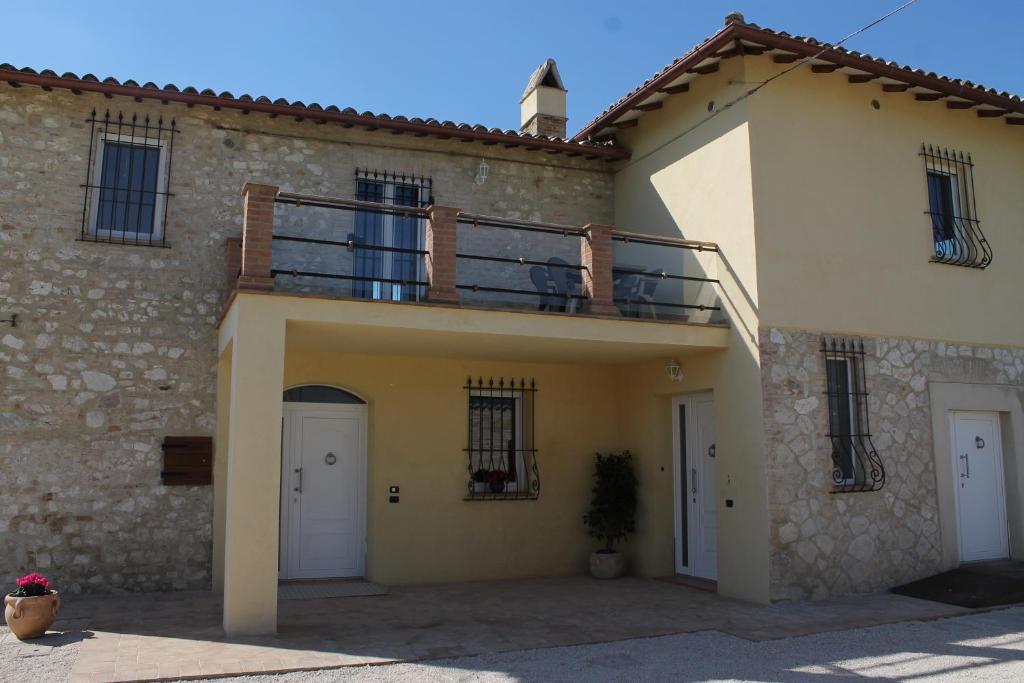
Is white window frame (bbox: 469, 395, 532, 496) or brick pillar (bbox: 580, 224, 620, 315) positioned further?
white window frame (bbox: 469, 395, 532, 496)

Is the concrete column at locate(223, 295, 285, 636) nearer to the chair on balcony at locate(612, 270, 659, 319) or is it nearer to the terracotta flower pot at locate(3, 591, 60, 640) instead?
the terracotta flower pot at locate(3, 591, 60, 640)

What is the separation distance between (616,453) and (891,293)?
3.83m

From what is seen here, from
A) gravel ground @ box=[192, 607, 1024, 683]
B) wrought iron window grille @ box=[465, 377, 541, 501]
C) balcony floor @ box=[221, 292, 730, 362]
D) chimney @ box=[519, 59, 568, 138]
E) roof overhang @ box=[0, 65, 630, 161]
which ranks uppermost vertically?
chimney @ box=[519, 59, 568, 138]

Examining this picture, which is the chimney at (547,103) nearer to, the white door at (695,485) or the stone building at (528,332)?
the stone building at (528,332)

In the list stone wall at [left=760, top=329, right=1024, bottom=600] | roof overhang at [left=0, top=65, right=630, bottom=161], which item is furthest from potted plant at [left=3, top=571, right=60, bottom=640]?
stone wall at [left=760, top=329, right=1024, bottom=600]

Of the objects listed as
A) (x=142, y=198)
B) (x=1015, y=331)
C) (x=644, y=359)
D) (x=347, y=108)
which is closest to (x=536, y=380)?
(x=644, y=359)

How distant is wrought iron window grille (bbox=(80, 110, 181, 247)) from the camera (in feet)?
29.4

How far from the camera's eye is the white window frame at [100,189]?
895cm

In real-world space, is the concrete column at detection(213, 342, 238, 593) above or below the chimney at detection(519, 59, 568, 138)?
below

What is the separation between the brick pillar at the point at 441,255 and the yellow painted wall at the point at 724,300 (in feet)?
10.3

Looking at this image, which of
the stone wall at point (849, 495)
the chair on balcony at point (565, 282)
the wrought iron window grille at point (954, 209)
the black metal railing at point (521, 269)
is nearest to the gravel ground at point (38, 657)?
the black metal railing at point (521, 269)

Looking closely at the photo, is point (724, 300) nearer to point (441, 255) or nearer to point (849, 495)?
point (849, 495)

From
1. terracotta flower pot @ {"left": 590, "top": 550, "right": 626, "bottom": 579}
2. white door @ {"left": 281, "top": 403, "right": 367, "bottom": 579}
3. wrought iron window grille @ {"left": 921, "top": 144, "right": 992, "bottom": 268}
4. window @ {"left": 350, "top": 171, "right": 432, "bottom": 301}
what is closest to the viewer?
white door @ {"left": 281, "top": 403, "right": 367, "bottom": 579}

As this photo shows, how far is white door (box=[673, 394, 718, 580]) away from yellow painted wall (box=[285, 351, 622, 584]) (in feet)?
3.86
